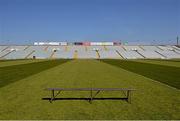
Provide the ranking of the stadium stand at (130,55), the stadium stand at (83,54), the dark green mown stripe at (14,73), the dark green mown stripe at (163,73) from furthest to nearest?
the stadium stand at (83,54), the stadium stand at (130,55), the dark green mown stripe at (14,73), the dark green mown stripe at (163,73)

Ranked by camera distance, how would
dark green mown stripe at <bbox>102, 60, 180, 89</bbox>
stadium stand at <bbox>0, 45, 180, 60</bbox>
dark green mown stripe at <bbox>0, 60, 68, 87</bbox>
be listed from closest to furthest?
dark green mown stripe at <bbox>102, 60, 180, 89</bbox> < dark green mown stripe at <bbox>0, 60, 68, 87</bbox> < stadium stand at <bbox>0, 45, 180, 60</bbox>

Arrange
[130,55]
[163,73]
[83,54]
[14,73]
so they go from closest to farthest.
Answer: [14,73] → [163,73] → [130,55] → [83,54]

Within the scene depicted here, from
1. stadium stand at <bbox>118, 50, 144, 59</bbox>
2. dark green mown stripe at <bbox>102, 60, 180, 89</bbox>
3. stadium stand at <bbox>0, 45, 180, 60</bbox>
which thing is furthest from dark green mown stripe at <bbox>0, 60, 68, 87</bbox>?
stadium stand at <bbox>118, 50, 144, 59</bbox>

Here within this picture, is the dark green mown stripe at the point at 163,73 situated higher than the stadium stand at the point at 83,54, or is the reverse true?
the stadium stand at the point at 83,54

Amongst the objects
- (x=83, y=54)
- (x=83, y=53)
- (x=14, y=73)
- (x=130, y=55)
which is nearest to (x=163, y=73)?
(x=14, y=73)

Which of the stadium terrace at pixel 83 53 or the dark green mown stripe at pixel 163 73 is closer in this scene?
the dark green mown stripe at pixel 163 73

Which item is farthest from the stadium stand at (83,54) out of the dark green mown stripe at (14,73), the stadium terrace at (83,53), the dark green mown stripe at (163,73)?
the dark green mown stripe at (163,73)

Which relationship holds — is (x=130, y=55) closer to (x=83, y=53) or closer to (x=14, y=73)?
(x=83, y=53)

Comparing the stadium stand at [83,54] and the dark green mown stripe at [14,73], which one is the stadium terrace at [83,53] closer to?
the stadium stand at [83,54]

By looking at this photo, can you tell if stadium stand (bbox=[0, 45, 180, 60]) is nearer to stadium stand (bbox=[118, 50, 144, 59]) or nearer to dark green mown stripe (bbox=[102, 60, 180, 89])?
stadium stand (bbox=[118, 50, 144, 59])

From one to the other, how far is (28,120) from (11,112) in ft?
5.42

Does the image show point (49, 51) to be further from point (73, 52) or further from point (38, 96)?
Answer: point (38, 96)

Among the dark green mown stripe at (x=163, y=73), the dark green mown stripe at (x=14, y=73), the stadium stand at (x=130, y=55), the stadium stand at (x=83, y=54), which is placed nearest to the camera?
the dark green mown stripe at (x=163, y=73)

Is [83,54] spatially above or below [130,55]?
above
